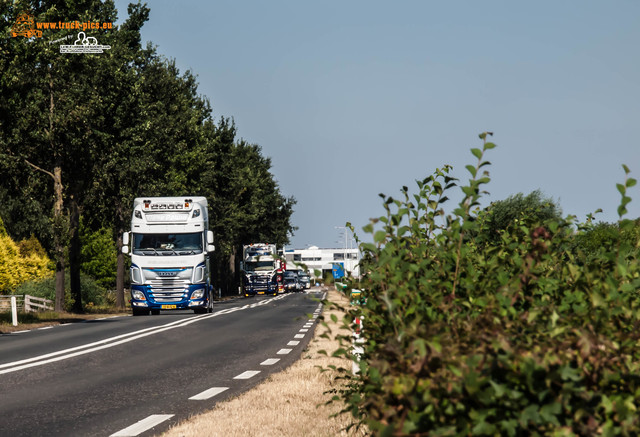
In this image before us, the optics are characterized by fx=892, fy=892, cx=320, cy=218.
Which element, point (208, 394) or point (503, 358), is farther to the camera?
Result: point (208, 394)

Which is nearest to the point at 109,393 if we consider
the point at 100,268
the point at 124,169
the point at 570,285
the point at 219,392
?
the point at 219,392

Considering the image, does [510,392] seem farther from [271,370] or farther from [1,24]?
[1,24]

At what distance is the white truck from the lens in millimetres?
28609

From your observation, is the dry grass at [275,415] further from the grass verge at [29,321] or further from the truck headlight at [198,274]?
the truck headlight at [198,274]

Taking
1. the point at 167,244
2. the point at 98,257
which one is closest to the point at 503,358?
the point at 167,244

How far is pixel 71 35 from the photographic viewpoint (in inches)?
1193

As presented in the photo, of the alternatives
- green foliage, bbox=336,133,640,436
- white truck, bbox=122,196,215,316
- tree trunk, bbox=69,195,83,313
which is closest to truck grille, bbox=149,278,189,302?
white truck, bbox=122,196,215,316

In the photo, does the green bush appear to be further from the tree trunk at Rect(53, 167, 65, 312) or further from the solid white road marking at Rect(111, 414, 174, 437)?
the solid white road marking at Rect(111, 414, 174, 437)

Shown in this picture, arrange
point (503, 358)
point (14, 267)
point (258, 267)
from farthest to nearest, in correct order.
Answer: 1. point (258, 267)
2. point (14, 267)
3. point (503, 358)

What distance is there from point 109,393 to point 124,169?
29.0 metres

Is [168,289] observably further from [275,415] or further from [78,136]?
[275,415]

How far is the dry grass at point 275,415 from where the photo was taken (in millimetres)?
7107

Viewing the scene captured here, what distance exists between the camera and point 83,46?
108 ft

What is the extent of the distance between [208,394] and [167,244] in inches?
757
